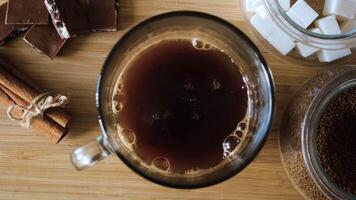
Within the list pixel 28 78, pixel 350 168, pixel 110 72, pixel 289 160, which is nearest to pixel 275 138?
pixel 289 160

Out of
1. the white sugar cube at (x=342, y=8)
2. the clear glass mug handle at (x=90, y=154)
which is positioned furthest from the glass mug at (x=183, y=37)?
the white sugar cube at (x=342, y=8)

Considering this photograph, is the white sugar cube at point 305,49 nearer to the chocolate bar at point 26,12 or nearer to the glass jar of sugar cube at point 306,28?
the glass jar of sugar cube at point 306,28

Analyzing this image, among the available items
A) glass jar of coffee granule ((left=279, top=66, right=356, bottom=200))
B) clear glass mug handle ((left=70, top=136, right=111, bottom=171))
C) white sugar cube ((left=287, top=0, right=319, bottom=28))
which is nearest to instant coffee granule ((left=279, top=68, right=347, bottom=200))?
glass jar of coffee granule ((left=279, top=66, right=356, bottom=200))

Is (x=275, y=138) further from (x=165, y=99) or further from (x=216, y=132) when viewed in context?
(x=165, y=99)

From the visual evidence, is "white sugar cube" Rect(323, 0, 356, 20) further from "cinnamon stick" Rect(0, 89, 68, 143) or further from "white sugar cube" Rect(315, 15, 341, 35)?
"cinnamon stick" Rect(0, 89, 68, 143)

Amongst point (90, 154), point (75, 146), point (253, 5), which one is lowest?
point (75, 146)

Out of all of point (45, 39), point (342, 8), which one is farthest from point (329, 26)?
point (45, 39)

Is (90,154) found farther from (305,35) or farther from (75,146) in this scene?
(305,35)
